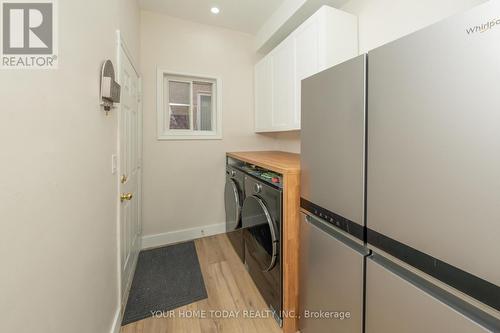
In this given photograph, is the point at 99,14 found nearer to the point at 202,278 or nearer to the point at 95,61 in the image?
the point at 95,61

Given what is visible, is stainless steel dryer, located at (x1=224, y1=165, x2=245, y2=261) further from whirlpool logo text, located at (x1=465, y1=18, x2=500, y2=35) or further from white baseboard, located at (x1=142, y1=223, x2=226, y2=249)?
whirlpool logo text, located at (x1=465, y1=18, x2=500, y2=35)

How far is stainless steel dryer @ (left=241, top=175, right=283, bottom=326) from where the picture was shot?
4.69ft

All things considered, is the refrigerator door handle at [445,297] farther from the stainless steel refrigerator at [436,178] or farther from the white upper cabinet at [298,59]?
the white upper cabinet at [298,59]

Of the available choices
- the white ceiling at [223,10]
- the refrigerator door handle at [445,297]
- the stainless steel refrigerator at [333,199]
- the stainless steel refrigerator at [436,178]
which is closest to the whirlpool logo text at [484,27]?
the stainless steel refrigerator at [436,178]

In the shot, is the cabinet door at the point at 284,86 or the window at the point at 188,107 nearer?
the cabinet door at the point at 284,86

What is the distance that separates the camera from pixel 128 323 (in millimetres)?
1519

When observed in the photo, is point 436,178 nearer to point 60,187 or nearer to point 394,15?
point 60,187

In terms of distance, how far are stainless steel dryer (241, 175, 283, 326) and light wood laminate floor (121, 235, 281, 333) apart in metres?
0.10

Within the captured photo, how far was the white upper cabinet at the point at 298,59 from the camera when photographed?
164 centimetres

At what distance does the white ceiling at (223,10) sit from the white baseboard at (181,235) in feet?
8.50

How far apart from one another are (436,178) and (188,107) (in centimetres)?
265

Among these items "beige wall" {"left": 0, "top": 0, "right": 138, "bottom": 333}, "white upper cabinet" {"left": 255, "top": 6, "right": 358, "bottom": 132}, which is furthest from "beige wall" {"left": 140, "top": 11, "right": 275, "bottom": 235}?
"beige wall" {"left": 0, "top": 0, "right": 138, "bottom": 333}

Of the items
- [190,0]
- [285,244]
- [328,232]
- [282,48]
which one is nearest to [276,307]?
[285,244]

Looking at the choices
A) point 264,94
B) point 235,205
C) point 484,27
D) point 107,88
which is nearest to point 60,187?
point 107,88
